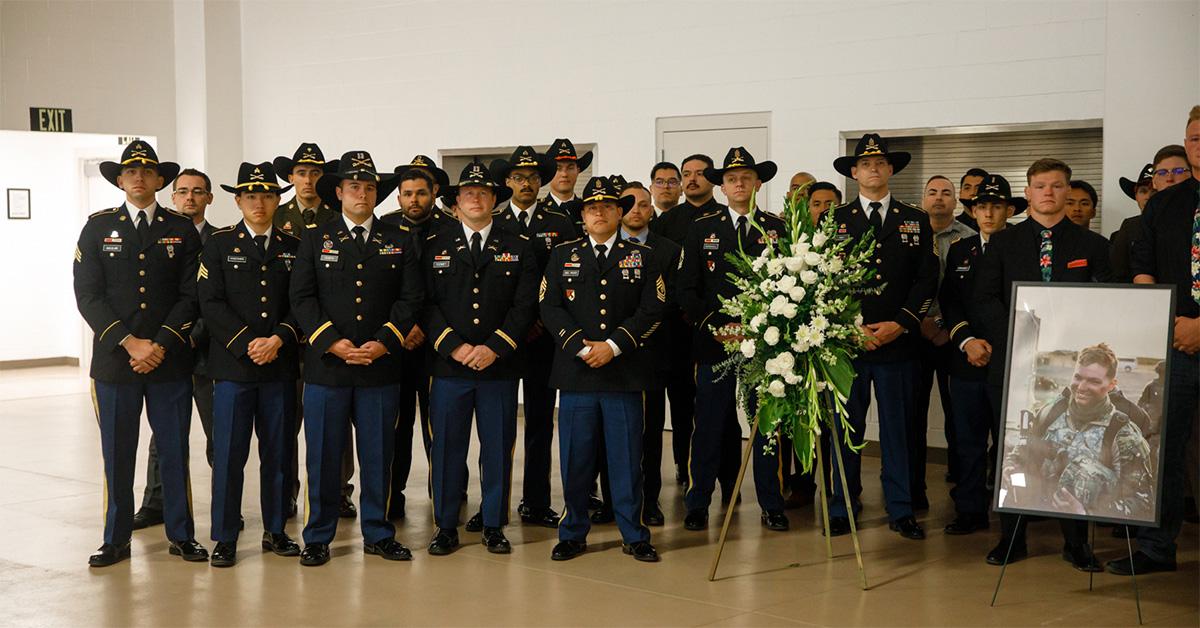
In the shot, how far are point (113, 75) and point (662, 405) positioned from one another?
765cm

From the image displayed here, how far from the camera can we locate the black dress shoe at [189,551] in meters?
5.69

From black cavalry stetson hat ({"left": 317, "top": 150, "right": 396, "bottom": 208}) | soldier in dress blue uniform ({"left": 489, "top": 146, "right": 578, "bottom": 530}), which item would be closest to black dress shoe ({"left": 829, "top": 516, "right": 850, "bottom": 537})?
soldier in dress blue uniform ({"left": 489, "top": 146, "right": 578, "bottom": 530})

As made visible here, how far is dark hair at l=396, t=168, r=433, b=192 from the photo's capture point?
6.33 metres

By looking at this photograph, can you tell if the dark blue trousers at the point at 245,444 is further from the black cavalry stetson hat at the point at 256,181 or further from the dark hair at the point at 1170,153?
the dark hair at the point at 1170,153

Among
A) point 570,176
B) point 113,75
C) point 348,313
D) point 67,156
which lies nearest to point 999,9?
point 570,176

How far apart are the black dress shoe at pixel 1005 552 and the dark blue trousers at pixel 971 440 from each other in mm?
487

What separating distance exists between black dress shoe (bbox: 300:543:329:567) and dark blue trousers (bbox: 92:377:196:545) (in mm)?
587

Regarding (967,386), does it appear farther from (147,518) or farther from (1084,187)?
(147,518)

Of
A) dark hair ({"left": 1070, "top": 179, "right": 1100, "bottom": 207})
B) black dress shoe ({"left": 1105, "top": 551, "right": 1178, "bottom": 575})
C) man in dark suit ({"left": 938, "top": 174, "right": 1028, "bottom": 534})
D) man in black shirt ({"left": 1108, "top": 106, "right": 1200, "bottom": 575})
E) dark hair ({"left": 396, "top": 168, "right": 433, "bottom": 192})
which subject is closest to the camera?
man in black shirt ({"left": 1108, "top": 106, "right": 1200, "bottom": 575})

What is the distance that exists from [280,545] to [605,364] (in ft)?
5.59

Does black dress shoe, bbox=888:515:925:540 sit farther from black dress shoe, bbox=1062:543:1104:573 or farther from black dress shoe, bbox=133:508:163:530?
black dress shoe, bbox=133:508:163:530

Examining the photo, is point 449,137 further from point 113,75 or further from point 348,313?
point 348,313

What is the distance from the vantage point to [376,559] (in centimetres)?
570

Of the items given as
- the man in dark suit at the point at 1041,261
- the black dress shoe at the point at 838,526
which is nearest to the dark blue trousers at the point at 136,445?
the black dress shoe at the point at 838,526
